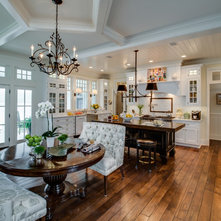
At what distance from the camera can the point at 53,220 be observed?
6.16 ft

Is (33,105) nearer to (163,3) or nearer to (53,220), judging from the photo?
(53,220)

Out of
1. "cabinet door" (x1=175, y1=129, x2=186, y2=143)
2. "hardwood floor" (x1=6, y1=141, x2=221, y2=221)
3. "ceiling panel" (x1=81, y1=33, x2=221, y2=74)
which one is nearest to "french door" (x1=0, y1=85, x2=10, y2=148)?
"hardwood floor" (x1=6, y1=141, x2=221, y2=221)

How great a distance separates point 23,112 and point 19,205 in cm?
424

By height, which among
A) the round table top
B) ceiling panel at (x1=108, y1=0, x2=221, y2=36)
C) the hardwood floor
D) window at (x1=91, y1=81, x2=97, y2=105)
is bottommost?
the hardwood floor

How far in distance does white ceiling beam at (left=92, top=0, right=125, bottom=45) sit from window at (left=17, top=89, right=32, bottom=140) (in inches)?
138

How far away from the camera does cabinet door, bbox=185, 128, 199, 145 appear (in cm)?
495

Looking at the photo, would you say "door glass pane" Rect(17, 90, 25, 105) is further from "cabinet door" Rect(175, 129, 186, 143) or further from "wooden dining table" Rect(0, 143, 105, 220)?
"cabinet door" Rect(175, 129, 186, 143)

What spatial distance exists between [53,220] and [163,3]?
135 inches

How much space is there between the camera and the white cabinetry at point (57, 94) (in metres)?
5.61

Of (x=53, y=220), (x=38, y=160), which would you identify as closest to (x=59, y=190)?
(x=53, y=220)

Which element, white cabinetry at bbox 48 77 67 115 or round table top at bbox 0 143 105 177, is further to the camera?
white cabinetry at bbox 48 77 67 115

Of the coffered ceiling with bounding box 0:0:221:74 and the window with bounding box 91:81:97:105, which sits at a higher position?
the coffered ceiling with bounding box 0:0:221:74

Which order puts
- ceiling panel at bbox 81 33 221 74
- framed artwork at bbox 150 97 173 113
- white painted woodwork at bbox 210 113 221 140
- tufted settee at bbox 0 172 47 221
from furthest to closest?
white painted woodwork at bbox 210 113 221 140 → framed artwork at bbox 150 97 173 113 → ceiling panel at bbox 81 33 221 74 → tufted settee at bbox 0 172 47 221

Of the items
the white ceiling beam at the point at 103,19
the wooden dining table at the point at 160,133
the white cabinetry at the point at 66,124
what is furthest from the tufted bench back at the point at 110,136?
the white cabinetry at the point at 66,124
